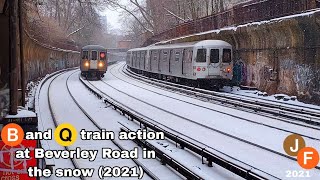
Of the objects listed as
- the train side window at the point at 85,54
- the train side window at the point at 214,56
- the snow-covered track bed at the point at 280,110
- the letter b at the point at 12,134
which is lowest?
the snow-covered track bed at the point at 280,110

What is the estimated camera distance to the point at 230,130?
11.4 metres

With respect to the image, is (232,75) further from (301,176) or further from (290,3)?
(301,176)

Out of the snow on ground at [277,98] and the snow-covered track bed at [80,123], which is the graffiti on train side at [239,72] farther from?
the snow-covered track bed at [80,123]

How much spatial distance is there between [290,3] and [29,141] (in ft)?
50.9

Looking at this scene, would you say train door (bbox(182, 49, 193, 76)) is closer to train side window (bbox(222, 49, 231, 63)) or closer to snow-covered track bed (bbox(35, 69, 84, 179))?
train side window (bbox(222, 49, 231, 63))

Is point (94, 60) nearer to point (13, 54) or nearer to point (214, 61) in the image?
point (214, 61)

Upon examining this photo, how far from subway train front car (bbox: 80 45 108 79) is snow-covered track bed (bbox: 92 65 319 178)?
15829mm

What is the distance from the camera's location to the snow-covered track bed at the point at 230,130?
332 inches

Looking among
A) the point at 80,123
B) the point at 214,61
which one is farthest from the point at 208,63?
the point at 80,123

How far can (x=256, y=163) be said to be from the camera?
8047mm

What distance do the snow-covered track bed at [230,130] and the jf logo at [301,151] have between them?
188 mm

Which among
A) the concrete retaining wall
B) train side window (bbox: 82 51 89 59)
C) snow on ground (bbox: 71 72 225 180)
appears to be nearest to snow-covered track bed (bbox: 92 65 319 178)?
snow on ground (bbox: 71 72 225 180)

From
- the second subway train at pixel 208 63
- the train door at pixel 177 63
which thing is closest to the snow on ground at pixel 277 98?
the second subway train at pixel 208 63

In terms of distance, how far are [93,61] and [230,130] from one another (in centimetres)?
2323
